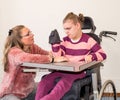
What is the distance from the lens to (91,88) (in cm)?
218

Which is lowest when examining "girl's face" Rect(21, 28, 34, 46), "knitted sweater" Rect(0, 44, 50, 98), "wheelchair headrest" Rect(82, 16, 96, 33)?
"knitted sweater" Rect(0, 44, 50, 98)

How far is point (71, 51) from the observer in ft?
7.75

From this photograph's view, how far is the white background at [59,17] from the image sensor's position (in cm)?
345

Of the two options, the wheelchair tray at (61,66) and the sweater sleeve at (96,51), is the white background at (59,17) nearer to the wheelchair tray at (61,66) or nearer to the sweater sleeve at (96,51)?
the sweater sleeve at (96,51)

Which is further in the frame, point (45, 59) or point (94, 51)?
point (94, 51)

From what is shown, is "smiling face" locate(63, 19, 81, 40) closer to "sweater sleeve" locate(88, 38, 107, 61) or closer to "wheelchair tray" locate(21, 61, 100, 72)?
"sweater sleeve" locate(88, 38, 107, 61)

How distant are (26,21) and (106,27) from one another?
1.07 meters

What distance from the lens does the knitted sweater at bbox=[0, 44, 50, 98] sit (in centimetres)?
201

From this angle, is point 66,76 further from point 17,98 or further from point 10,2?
point 10,2

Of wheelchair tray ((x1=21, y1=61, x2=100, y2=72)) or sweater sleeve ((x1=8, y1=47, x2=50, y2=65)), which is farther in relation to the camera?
sweater sleeve ((x1=8, y1=47, x2=50, y2=65))

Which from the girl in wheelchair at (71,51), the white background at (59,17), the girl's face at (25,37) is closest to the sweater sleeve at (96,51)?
the girl in wheelchair at (71,51)

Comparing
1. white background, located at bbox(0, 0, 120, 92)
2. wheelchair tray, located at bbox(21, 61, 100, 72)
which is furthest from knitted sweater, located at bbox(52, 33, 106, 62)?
white background, located at bbox(0, 0, 120, 92)

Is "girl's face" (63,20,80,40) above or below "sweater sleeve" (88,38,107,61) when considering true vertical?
above

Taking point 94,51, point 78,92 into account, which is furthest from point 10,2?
point 78,92
